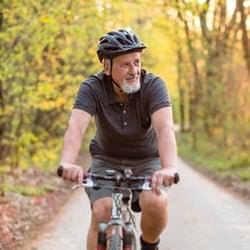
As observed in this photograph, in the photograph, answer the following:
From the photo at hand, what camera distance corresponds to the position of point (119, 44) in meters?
4.05

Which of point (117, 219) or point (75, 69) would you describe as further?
point (75, 69)

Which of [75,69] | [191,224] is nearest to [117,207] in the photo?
[191,224]

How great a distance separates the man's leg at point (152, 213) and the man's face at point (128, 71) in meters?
0.78

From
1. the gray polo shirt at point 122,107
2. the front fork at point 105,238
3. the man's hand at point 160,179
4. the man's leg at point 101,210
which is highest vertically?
the gray polo shirt at point 122,107

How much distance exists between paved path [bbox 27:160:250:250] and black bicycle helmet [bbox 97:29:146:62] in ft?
11.7

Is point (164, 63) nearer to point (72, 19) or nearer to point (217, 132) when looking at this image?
point (217, 132)

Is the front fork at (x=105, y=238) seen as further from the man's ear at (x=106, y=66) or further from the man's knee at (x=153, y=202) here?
the man's ear at (x=106, y=66)

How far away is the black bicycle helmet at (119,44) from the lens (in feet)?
13.3

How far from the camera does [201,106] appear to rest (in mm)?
26625

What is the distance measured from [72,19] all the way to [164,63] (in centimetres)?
3235

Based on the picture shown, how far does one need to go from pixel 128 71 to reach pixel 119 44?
204 mm

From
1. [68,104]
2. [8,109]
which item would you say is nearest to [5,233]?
[8,109]

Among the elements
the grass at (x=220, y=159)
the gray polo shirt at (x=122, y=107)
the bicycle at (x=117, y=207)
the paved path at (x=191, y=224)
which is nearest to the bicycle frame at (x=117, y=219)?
the bicycle at (x=117, y=207)

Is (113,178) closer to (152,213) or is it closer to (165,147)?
(165,147)
